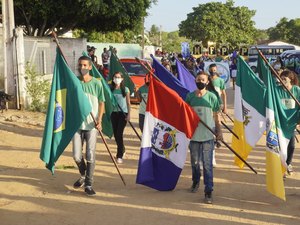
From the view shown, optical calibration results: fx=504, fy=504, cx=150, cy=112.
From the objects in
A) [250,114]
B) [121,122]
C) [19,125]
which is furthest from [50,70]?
[250,114]

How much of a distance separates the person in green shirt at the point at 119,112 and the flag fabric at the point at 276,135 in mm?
2831

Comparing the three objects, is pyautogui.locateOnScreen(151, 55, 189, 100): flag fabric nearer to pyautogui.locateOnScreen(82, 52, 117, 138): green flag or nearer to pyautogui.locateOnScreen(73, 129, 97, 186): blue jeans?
pyautogui.locateOnScreen(82, 52, 117, 138): green flag

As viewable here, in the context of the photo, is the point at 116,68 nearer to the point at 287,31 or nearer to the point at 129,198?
the point at 129,198

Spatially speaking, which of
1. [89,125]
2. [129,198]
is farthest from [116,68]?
[129,198]

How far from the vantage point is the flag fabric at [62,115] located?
22.1ft

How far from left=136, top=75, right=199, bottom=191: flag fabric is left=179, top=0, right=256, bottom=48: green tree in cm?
5950

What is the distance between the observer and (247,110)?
27.0 ft

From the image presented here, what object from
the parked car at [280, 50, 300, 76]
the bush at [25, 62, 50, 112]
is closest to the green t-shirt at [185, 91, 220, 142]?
the bush at [25, 62, 50, 112]

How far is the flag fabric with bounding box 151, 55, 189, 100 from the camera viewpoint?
868 centimetres

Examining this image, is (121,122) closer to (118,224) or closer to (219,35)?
(118,224)

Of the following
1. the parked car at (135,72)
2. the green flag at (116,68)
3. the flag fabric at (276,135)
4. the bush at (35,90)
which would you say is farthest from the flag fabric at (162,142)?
the parked car at (135,72)

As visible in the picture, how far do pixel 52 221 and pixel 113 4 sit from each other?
21.7 m

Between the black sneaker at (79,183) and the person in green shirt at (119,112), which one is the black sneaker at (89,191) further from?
the person in green shirt at (119,112)

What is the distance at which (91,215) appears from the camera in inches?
235
